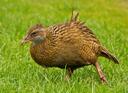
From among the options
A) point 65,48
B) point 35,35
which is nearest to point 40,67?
point 35,35

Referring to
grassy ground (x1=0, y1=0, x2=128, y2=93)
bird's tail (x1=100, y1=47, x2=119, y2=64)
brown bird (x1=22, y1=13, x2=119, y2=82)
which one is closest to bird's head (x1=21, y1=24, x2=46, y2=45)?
brown bird (x1=22, y1=13, x2=119, y2=82)

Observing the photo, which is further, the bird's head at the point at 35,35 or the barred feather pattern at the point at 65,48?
the bird's head at the point at 35,35

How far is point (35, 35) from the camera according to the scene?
9.47m

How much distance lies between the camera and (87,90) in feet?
28.3

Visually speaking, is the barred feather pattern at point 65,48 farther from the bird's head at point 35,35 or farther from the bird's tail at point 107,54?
the bird's tail at point 107,54

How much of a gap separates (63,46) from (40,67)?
0.95 m

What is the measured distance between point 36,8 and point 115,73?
7.68m

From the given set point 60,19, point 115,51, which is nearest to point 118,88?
point 115,51

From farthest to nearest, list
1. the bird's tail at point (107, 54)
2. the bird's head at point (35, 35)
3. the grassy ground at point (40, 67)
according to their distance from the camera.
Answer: the bird's tail at point (107, 54) → the bird's head at point (35, 35) → the grassy ground at point (40, 67)

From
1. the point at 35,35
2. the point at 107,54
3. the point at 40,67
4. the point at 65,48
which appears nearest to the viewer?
the point at 65,48

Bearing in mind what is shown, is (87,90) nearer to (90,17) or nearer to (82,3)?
(90,17)

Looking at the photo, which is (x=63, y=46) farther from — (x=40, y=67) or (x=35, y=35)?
(x=40, y=67)

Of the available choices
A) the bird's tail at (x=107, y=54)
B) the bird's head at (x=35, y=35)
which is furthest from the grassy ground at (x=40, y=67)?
the bird's head at (x=35, y=35)

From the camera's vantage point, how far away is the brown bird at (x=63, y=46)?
9.33 m
